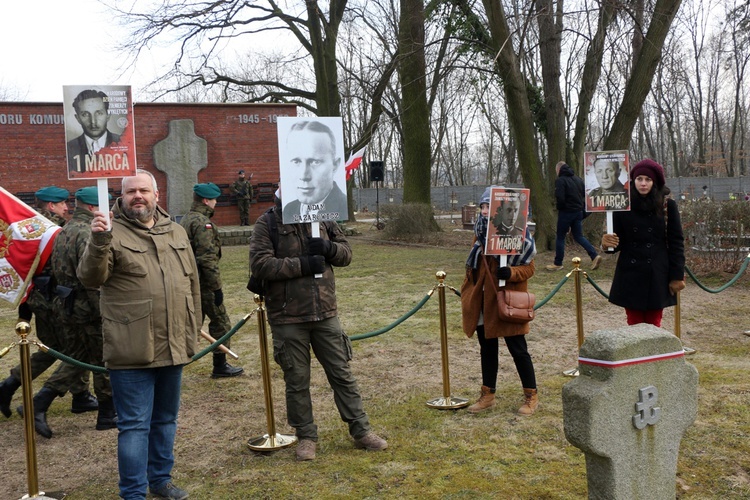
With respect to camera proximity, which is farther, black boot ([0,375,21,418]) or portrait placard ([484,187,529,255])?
black boot ([0,375,21,418])

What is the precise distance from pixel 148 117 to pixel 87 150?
20.9 m

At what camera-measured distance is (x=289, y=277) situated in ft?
15.5

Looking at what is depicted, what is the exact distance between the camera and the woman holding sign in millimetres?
5492

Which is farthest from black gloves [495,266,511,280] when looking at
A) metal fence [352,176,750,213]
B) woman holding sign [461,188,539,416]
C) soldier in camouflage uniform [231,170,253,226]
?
metal fence [352,176,750,213]

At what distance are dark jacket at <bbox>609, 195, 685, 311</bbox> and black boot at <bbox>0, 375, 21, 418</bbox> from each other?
505 cm

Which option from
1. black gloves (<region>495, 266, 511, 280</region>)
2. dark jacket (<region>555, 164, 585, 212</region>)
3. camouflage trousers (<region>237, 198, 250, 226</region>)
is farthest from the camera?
camouflage trousers (<region>237, 198, 250, 226</region>)

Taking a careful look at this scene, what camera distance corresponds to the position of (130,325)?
3916 millimetres

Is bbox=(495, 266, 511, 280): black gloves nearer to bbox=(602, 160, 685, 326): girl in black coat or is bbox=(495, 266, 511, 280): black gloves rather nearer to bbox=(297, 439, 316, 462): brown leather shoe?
bbox=(602, 160, 685, 326): girl in black coat

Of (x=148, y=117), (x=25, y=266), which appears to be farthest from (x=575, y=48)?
(x=25, y=266)

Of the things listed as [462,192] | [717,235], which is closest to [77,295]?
[717,235]

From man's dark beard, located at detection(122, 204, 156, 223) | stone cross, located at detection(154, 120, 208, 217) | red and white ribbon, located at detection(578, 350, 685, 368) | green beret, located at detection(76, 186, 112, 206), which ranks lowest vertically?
red and white ribbon, located at detection(578, 350, 685, 368)

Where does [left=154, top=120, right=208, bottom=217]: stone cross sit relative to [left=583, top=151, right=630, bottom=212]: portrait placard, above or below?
above

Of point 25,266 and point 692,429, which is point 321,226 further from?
point 692,429

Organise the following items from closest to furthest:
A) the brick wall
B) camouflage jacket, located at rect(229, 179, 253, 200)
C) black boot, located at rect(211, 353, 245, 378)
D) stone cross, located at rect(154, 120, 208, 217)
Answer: black boot, located at rect(211, 353, 245, 378) < the brick wall < stone cross, located at rect(154, 120, 208, 217) < camouflage jacket, located at rect(229, 179, 253, 200)
